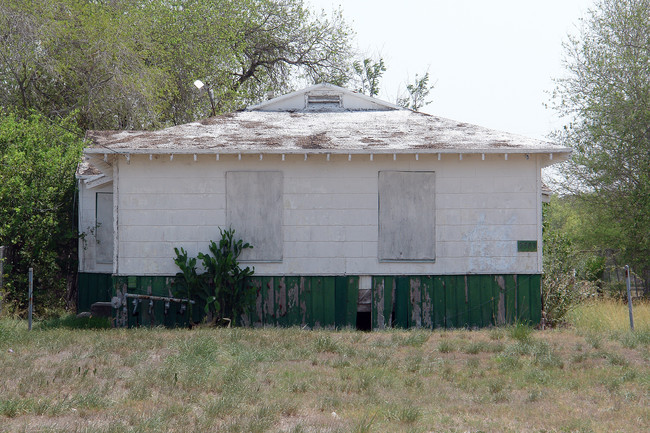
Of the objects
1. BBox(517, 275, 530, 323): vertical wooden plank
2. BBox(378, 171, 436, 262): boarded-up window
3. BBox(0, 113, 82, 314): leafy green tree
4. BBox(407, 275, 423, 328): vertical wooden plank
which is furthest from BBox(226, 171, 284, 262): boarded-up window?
BBox(0, 113, 82, 314): leafy green tree

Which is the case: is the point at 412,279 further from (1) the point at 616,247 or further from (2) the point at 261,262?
(1) the point at 616,247

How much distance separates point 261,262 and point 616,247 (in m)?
13.7

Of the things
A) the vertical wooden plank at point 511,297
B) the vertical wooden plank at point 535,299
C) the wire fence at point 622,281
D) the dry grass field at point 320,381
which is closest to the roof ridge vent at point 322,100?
the vertical wooden plank at point 511,297

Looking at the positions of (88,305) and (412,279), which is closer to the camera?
(412,279)

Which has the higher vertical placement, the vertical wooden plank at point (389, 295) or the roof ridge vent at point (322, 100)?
the roof ridge vent at point (322, 100)

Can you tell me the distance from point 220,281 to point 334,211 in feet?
7.57

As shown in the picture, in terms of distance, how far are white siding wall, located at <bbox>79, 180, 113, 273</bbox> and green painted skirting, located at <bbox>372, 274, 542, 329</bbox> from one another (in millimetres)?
6109

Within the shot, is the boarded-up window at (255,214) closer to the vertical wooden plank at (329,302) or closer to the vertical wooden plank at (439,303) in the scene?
the vertical wooden plank at (329,302)

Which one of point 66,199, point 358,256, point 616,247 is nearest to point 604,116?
point 616,247

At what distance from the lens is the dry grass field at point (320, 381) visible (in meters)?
6.19

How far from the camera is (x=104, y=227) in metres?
14.9

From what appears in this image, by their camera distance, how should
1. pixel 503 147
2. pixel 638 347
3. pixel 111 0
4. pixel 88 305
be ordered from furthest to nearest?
pixel 111 0
pixel 88 305
pixel 503 147
pixel 638 347

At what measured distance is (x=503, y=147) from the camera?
12.0 metres

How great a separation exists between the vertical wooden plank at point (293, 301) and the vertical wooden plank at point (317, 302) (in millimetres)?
249
